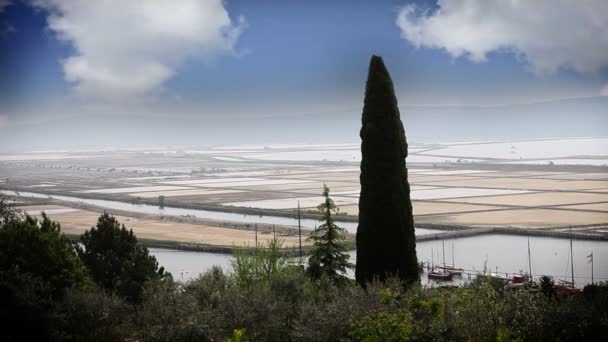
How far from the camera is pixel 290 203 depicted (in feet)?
260

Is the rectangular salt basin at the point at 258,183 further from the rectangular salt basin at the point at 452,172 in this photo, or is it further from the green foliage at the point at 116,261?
the green foliage at the point at 116,261

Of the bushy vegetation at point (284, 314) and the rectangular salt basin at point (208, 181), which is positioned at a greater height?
the rectangular salt basin at point (208, 181)

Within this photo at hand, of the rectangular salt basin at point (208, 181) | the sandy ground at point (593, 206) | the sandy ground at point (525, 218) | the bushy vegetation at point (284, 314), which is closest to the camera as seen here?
the bushy vegetation at point (284, 314)

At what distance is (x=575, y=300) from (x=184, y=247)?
39.4 metres

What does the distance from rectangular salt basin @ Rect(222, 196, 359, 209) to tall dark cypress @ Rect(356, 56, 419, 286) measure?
53757 millimetres

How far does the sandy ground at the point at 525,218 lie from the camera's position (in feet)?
182

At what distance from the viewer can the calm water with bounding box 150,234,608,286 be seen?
38969mm

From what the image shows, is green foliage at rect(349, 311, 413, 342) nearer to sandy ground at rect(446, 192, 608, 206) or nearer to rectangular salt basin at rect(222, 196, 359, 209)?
sandy ground at rect(446, 192, 608, 206)

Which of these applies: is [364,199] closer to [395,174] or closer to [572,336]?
[395,174]

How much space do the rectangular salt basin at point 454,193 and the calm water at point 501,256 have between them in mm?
29723

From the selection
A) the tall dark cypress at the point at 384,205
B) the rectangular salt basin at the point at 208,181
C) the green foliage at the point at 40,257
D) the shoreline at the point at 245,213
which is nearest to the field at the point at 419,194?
the rectangular salt basin at the point at 208,181

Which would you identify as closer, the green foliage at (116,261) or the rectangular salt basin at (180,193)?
the green foliage at (116,261)

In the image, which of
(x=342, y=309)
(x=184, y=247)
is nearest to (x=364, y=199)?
(x=342, y=309)

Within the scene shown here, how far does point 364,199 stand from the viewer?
65.1 ft
